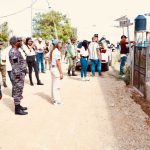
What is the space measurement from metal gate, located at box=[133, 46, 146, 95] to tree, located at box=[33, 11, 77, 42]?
54097mm

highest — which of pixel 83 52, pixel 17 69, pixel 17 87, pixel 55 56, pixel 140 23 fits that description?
pixel 140 23

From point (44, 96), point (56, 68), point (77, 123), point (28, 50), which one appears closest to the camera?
point (77, 123)

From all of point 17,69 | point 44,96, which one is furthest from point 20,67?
point 44,96

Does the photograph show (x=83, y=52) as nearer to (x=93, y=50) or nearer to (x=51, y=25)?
(x=93, y=50)

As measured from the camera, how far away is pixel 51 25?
71562mm

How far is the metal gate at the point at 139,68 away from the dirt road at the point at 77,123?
577mm

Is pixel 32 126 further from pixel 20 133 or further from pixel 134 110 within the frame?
pixel 134 110

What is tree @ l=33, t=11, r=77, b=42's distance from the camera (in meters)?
69.1

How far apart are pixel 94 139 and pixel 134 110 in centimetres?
298

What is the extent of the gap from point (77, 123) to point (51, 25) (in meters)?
63.6

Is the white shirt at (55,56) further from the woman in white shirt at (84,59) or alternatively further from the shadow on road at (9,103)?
the woman in white shirt at (84,59)

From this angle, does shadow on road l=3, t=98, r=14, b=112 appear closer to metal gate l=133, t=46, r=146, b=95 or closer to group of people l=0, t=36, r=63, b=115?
group of people l=0, t=36, r=63, b=115

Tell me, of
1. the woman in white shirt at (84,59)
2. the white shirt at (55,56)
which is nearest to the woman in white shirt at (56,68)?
the white shirt at (55,56)

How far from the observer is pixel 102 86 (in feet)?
49.2
